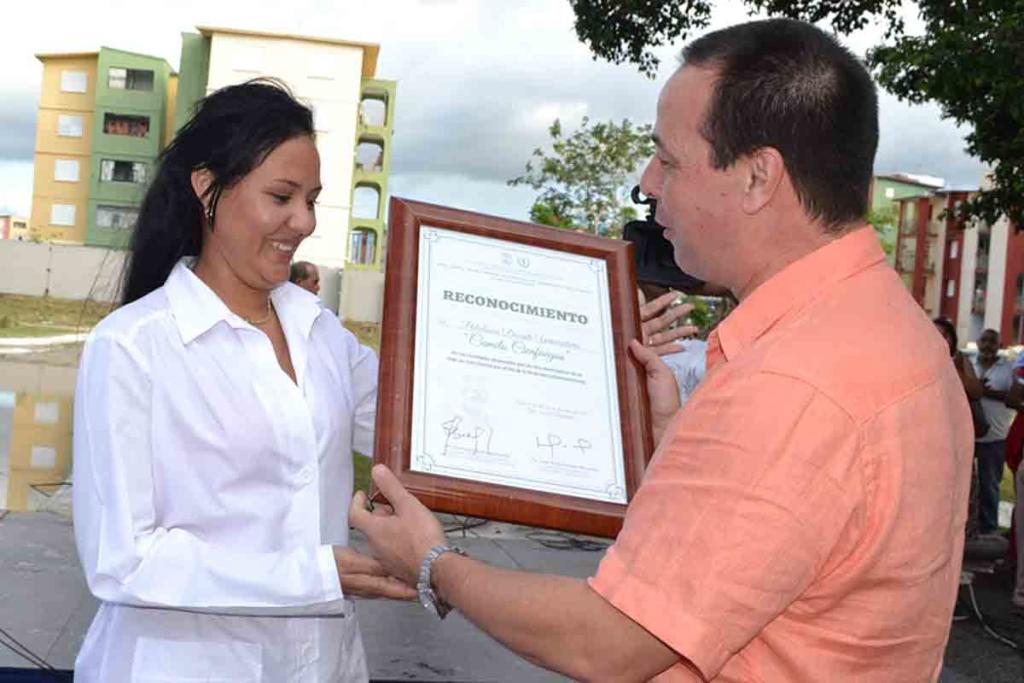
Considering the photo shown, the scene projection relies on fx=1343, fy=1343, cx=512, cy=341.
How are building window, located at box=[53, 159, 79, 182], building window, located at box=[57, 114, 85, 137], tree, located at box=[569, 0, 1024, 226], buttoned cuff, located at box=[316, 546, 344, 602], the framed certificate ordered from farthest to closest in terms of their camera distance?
building window, located at box=[57, 114, 85, 137] < building window, located at box=[53, 159, 79, 182] < tree, located at box=[569, 0, 1024, 226] < buttoned cuff, located at box=[316, 546, 344, 602] < the framed certificate

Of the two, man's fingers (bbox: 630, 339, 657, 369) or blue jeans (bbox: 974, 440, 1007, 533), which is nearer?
man's fingers (bbox: 630, 339, 657, 369)

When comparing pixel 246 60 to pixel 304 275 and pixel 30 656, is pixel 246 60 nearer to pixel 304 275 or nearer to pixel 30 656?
pixel 304 275

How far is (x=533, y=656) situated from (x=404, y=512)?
0.40 m

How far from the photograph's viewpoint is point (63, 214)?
203ft

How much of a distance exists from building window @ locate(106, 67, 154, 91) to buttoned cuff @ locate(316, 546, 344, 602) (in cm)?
6130

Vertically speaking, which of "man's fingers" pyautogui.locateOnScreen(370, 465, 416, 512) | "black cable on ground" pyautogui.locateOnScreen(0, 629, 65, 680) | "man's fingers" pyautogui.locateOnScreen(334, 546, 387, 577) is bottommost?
"black cable on ground" pyautogui.locateOnScreen(0, 629, 65, 680)

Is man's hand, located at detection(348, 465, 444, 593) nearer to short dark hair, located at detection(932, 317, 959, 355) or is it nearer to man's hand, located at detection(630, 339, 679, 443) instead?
man's hand, located at detection(630, 339, 679, 443)

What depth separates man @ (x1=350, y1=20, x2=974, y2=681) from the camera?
4.83 ft

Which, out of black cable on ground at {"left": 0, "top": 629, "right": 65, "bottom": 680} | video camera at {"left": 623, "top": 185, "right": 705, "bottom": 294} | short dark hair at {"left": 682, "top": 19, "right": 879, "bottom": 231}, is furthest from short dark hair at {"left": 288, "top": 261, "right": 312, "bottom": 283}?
short dark hair at {"left": 682, "top": 19, "right": 879, "bottom": 231}

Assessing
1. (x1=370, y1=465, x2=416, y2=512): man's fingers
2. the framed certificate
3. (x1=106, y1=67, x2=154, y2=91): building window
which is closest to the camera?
(x1=370, y1=465, x2=416, y2=512): man's fingers

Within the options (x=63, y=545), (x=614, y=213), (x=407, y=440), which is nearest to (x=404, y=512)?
(x=407, y=440)

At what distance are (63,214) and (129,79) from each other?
696 centimetres

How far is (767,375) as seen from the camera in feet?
4.90

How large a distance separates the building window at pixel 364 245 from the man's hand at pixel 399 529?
168 ft
